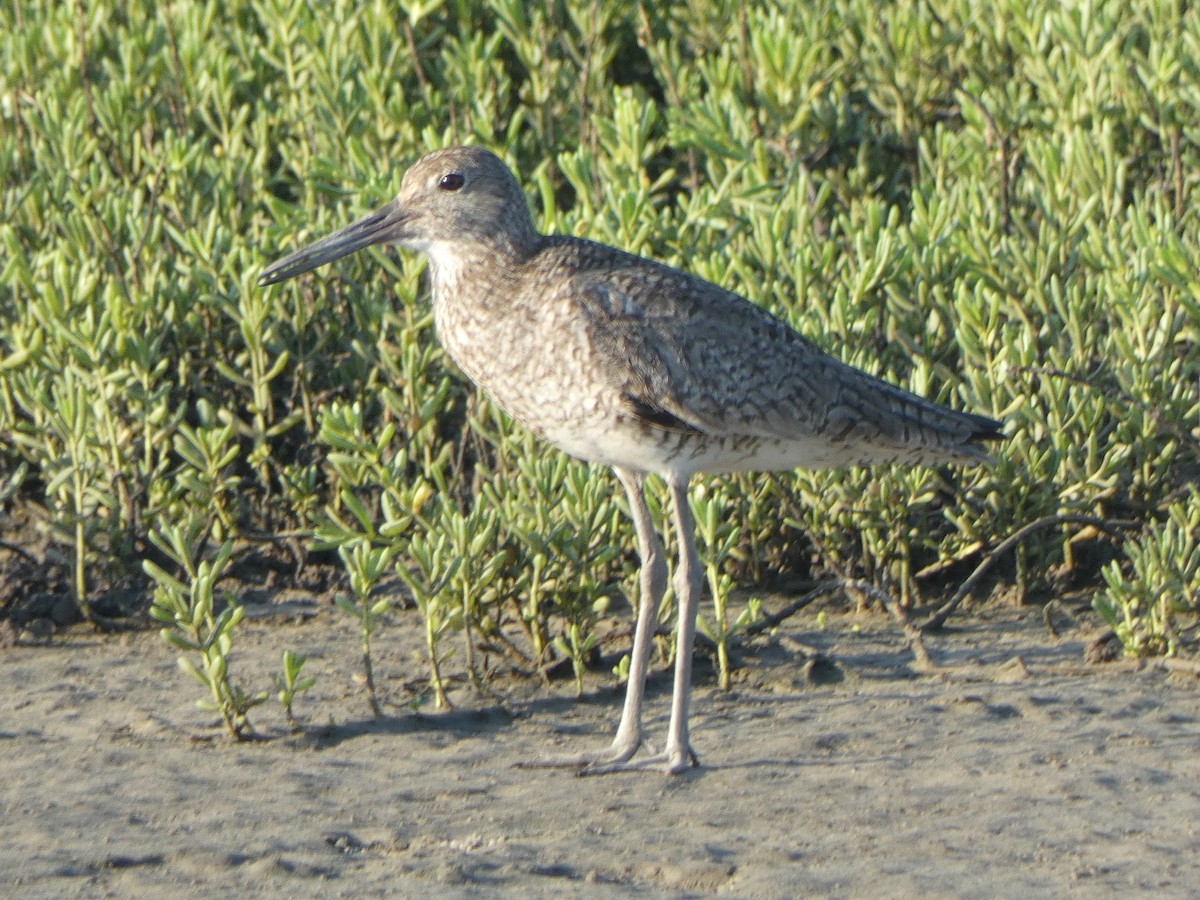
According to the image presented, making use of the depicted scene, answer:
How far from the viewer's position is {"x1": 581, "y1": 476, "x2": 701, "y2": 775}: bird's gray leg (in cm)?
489

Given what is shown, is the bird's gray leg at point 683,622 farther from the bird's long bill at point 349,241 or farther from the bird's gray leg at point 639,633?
the bird's long bill at point 349,241

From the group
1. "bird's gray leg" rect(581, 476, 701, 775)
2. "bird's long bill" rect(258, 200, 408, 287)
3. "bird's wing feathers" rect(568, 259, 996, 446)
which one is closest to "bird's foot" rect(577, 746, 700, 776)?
"bird's gray leg" rect(581, 476, 701, 775)

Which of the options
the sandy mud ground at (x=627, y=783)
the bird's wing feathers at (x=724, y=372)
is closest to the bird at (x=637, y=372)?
the bird's wing feathers at (x=724, y=372)

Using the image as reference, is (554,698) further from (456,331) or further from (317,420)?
(317,420)

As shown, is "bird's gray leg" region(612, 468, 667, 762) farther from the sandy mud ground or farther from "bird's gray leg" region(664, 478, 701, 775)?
the sandy mud ground

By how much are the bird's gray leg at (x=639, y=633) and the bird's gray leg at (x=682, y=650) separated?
38mm

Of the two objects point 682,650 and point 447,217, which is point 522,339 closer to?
point 447,217

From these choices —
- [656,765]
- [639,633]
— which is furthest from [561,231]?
[656,765]

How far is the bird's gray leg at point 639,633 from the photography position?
4.96 metres

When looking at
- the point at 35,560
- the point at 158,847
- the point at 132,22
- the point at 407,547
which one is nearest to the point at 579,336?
the point at 407,547

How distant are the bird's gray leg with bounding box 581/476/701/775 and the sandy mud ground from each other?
0.27 ft

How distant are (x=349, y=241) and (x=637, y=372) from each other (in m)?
1.11

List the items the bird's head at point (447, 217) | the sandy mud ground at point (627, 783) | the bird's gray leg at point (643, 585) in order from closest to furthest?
the sandy mud ground at point (627, 783), the bird's gray leg at point (643, 585), the bird's head at point (447, 217)

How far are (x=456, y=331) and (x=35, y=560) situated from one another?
201cm
